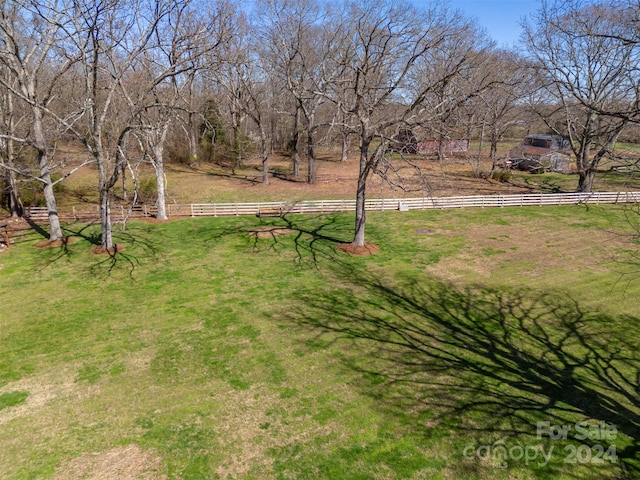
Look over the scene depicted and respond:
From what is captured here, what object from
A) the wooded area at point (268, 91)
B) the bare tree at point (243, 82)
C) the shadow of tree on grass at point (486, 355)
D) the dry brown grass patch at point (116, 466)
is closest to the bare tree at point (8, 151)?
the wooded area at point (268, 91)

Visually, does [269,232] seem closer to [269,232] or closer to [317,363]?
[269,232]

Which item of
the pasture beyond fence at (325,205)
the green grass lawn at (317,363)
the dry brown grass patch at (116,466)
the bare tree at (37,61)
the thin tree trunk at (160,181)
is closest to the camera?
the dry brown grass patch at (116,466)

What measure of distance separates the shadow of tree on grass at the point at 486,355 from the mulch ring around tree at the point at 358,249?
3.38 m

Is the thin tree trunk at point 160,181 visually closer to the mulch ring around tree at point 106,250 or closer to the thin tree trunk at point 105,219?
the thin tree trunk at point 105,219

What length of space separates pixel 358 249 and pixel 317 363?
30.1ft

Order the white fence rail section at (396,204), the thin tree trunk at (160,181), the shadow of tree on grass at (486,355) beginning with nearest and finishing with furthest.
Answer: the shadow of tree on grass at (486,355) < the thin tree trunk at (160,181) < the white fence rail section at (396,204)

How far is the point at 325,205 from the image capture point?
88.4 ft

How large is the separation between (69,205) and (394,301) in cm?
2406

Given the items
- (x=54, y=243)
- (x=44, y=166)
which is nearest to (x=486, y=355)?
(x=54, y=243)

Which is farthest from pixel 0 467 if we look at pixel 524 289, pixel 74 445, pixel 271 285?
pixel 524 289

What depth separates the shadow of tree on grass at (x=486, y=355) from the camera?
9.07 m

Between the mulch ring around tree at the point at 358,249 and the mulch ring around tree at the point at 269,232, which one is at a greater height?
the mulch ring around tree at the point at 269,232

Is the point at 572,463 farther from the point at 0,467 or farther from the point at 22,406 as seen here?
the point at 22,406

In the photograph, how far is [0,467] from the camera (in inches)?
300
